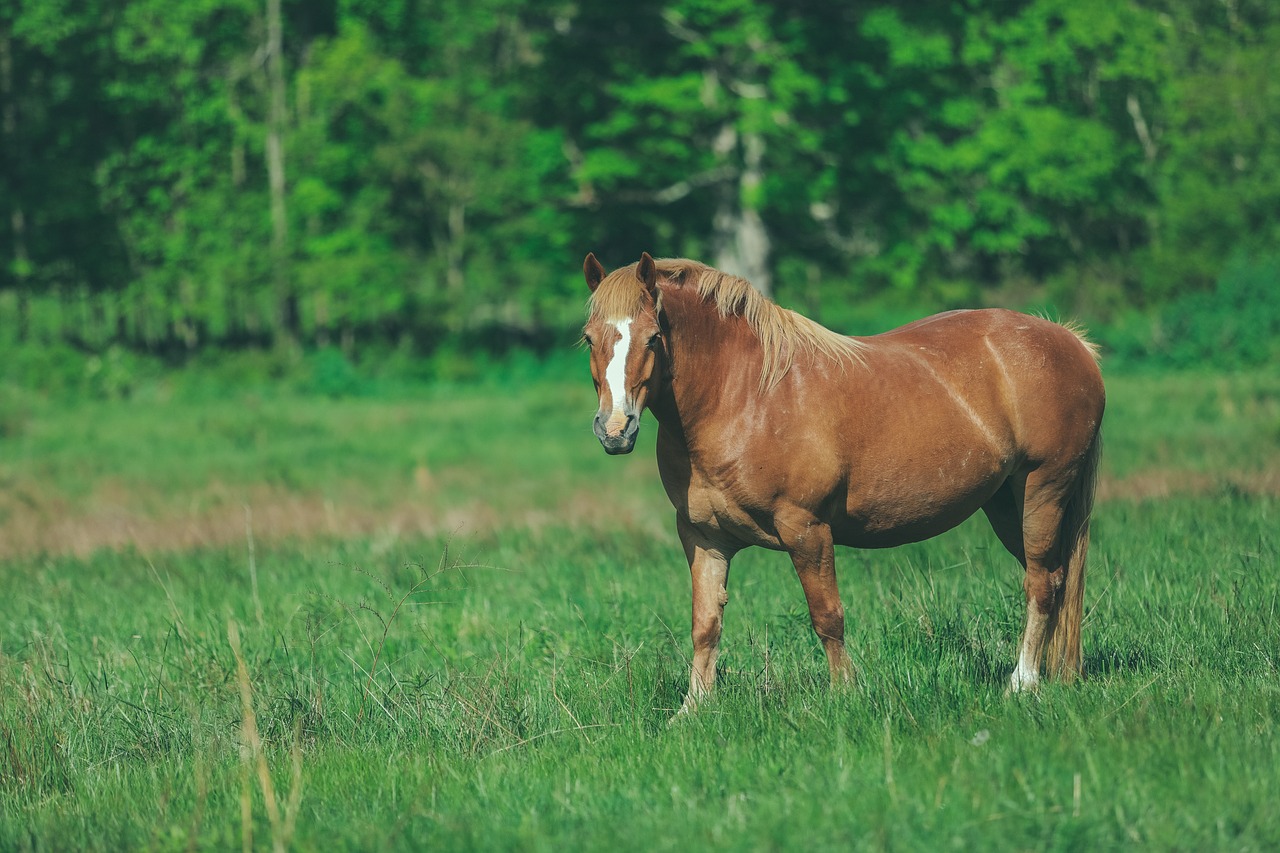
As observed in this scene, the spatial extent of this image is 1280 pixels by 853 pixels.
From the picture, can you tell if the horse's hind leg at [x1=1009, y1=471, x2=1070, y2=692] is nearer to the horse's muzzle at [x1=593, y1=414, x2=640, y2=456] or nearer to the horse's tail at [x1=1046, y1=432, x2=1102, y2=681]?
the horse's tail at [x1=1046, y1=432, x2=1102, y2=681]

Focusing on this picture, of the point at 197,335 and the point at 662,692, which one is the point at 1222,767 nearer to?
the point at 662,692

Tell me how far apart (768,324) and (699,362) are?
0.40 meters

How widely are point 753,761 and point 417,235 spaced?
3207 cm

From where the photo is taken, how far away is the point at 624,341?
5160mm

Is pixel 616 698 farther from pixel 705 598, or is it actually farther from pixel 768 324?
pixel 768 324

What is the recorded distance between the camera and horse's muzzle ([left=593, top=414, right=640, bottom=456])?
4945 millimetres

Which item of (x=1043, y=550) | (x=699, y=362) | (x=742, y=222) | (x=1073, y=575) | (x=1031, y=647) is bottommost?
(x=1031, y=647)

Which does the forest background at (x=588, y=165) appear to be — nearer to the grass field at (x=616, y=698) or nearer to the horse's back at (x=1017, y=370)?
the grass field at (x=616, y=698)

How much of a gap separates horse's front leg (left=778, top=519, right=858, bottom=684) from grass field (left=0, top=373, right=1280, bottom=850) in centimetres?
18

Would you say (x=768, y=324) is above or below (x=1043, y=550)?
above

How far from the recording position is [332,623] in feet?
25.6

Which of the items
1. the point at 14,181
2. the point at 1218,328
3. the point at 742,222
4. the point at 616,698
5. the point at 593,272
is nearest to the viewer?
the point at 593,272

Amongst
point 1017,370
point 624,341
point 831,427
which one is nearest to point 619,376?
point 624,341

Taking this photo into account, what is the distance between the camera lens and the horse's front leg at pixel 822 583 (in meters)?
5.59
